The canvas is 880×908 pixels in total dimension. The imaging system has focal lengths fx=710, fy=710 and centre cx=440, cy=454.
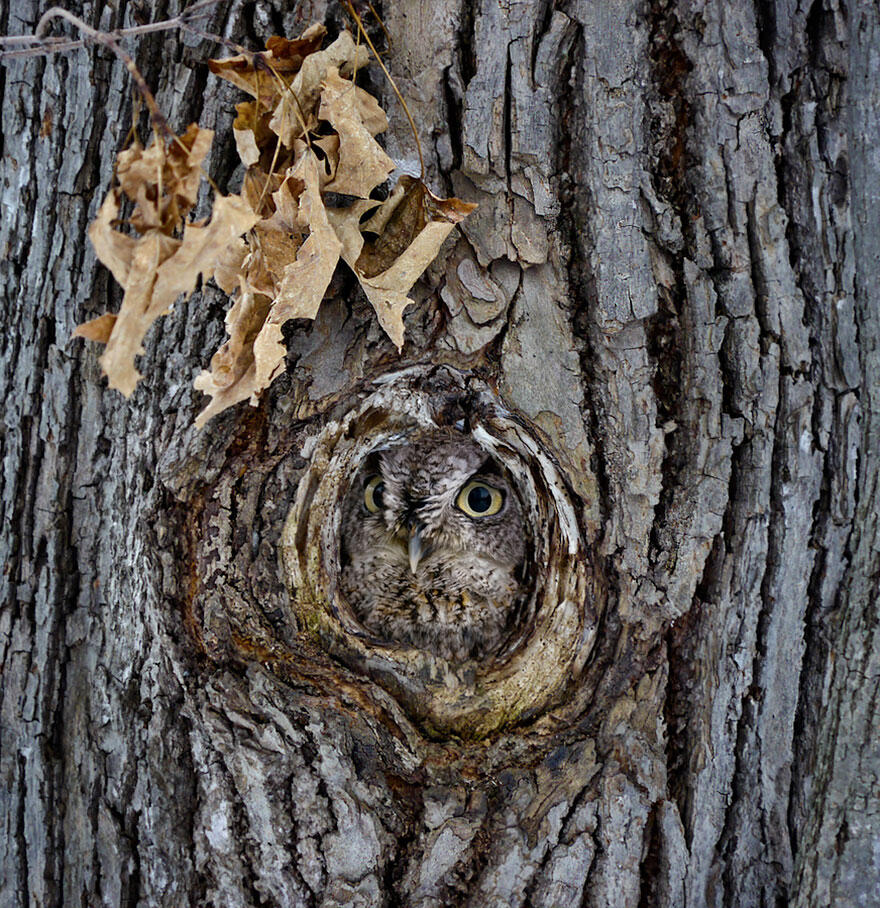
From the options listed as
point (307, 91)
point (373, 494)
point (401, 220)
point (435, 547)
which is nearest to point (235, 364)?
point (401, 220)

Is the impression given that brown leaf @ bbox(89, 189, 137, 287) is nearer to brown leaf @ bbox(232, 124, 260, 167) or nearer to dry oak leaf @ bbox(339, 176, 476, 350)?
brown leaf @ bbox(232, 124, 260, 167)

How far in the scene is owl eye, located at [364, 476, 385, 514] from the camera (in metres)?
3.16

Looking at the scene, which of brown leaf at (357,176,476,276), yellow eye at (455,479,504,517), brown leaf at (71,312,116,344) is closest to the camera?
brown leaf at (71,312,116,344)

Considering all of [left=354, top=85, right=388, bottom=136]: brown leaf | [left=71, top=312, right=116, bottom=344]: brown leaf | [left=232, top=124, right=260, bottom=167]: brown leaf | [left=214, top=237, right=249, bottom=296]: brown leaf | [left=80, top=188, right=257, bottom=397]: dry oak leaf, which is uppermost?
[left=354, top=85, right=388, bottom=136]: brown leaf

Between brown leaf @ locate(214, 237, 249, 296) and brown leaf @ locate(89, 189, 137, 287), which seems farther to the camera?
brown leaf @ locate(214, 237, 249, 296)

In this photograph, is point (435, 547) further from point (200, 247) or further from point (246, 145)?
A: point (200, 247)

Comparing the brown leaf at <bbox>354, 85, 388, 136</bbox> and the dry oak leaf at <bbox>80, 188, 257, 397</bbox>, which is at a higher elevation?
the brown leaf at <bbox>354, 85, 388, 136</bbox>

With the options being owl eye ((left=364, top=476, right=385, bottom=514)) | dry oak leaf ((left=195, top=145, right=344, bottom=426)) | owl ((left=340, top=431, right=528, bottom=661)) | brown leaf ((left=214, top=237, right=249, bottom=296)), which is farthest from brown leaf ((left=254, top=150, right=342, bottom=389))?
owl eye ((left=364, top=476, right=385, bottom=514))

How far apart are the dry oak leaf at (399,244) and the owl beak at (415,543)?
1408 mm

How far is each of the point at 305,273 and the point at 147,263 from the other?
38 centimetres

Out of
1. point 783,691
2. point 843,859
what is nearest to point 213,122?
point 783,691

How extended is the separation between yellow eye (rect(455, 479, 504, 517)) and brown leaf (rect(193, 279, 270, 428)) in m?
1.51

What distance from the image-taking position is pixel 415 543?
3.10 m

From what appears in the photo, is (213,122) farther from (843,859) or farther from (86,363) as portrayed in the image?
(843,859)
